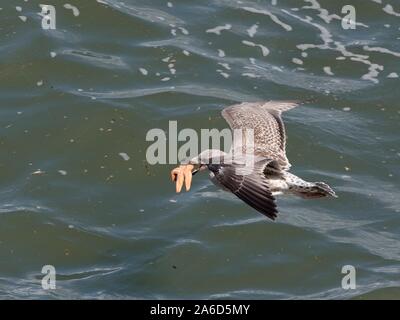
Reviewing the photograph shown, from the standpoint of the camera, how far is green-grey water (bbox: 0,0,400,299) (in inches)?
439

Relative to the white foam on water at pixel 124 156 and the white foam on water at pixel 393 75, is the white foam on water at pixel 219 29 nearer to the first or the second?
the white foam on water at pixel 393 75

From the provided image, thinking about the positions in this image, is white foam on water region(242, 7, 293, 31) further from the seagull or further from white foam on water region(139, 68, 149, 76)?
the seagull

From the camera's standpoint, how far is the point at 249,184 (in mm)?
9328

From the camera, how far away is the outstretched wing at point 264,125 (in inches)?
420

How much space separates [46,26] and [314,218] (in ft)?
16.2

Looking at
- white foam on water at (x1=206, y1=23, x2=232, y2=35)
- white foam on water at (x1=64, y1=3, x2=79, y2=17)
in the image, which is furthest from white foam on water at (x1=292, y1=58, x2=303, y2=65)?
white foam on water at (x1=64, y1=3, x2=79, y2=17)

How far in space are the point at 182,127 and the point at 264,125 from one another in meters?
1.96

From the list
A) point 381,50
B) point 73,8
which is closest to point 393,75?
point 381,50

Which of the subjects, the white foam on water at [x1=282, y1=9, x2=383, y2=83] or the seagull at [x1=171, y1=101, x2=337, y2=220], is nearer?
the seagull at [x1=171, y1=101, x2=337, y2=220]

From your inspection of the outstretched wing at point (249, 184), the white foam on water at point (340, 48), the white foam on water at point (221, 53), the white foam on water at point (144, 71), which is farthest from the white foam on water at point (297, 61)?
the outstretched wing at point (249, 184)

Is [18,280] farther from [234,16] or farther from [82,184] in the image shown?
[234,16]

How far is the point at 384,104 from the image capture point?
A: 1372 centimetres

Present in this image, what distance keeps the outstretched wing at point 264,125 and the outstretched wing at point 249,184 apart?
793 mm

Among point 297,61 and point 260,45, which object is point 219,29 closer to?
point 260,45
